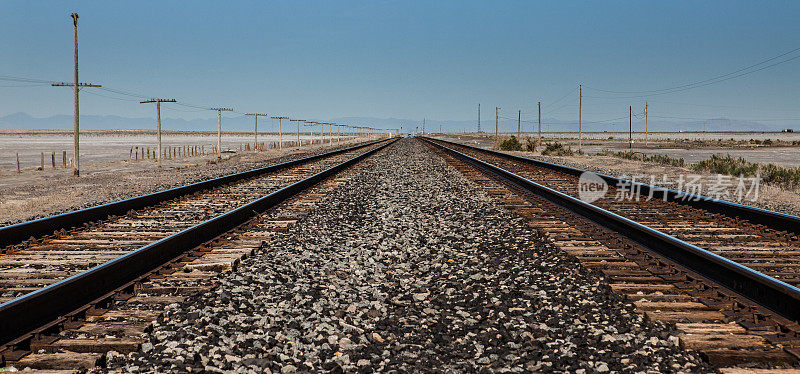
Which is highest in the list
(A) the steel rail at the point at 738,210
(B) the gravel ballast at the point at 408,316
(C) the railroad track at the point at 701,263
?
(A) the steel rail at the point at 738,210

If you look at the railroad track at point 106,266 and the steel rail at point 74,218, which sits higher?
A: the steel rail at point 74,218

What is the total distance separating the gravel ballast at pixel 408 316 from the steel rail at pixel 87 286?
0.77m

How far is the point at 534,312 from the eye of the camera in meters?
4.73

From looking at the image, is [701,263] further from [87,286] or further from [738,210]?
[87,286]

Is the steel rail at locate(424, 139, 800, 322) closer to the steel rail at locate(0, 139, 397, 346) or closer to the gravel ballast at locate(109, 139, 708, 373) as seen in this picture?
the gravel ballast at locate(109, 139, 708, 373)

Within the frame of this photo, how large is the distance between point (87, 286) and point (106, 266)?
348 millimetres

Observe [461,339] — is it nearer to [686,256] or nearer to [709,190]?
[686,256]

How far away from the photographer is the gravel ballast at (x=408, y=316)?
378 cm

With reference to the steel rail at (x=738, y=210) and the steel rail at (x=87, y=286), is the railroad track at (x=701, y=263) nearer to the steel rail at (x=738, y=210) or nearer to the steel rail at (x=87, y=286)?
the steel rail at (x=738, y=210)

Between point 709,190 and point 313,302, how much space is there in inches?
559

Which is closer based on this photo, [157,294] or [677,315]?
[677,315]

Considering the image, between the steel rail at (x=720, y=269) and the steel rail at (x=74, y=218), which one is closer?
the steel rail at (x=720, y=269)

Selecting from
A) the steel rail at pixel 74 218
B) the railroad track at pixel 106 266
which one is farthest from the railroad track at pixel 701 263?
the steel rail at pixel 74 218

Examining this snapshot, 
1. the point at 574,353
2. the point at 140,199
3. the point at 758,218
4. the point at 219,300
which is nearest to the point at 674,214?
the point at 758,218
